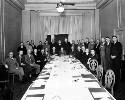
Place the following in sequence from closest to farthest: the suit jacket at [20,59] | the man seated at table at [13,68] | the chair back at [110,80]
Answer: the chair back at [110,80] → the man seated at table at [13,68] → the suit jacket at [20,59]

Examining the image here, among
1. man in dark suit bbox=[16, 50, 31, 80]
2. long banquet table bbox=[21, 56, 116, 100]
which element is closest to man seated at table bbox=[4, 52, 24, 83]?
man in dark suit bbox=[16, 50, 31, 80]

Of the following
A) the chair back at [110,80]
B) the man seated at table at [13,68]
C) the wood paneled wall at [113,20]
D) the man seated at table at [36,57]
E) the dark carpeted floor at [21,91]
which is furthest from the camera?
the man seated at table at [36,57]

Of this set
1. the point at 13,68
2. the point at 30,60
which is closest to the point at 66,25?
the point at 30,60

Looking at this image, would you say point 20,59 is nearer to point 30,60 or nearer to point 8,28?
point 30,60

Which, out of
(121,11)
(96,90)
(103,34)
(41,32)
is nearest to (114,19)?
(121,11)

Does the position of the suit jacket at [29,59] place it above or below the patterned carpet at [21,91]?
above

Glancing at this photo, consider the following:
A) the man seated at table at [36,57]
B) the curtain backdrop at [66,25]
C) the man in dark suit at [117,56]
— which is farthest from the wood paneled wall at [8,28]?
the man in dark suit at [117,56]

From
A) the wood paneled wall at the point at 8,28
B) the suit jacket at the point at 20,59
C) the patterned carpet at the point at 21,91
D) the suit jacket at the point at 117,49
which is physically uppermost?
the wood paneled wall at the point at 8,28

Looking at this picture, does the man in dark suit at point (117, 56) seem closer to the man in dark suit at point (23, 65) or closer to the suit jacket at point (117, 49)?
the suit jacket at point (117, 49)

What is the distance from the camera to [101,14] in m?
11.8

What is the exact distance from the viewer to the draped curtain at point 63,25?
13.8 m

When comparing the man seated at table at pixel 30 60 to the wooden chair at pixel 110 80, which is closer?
the wooden chair at pixel 110 80

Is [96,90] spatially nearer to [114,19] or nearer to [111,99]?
[111,99]

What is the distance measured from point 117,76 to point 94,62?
1.06 meters
